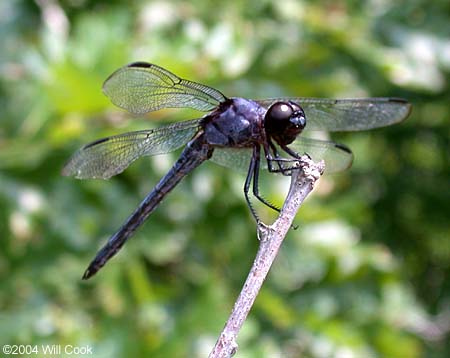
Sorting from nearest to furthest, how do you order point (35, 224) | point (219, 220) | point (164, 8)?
point (35, 224) < point (219, 220) < point (164, 8)

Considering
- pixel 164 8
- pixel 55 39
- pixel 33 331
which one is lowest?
pixel 33 331

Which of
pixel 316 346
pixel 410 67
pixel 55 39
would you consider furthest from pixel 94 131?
pixel 410 67

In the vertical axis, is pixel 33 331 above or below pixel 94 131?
below

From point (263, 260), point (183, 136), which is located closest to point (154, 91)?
point (183, 136)

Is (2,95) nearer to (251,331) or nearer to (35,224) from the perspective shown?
(35,224)

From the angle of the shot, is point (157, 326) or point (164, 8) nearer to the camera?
point (157, 326)

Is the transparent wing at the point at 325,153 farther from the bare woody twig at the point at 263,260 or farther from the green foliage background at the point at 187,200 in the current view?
the bare woody twig at the point at 263,260

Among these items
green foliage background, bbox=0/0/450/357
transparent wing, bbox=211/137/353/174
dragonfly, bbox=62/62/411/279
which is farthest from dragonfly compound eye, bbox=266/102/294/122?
green foliage background, bbox=0/0/450/357

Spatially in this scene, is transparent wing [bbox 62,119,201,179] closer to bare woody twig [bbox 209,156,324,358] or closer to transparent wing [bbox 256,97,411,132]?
transparent wing [bbox 256,97,411,132]
